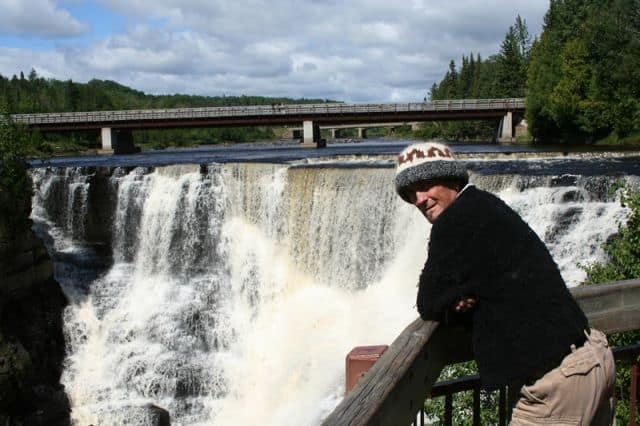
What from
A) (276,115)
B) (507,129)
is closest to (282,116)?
(276,115)

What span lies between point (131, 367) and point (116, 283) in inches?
145

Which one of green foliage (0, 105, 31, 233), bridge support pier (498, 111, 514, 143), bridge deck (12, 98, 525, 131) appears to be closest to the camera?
green foliage (0, 105, 31, 233)

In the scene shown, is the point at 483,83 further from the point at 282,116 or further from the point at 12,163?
the point at 12,163

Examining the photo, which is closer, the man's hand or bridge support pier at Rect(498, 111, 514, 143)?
the man's hand

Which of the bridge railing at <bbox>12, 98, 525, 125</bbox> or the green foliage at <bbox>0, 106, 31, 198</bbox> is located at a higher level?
the bridge railing at <bbox>12, 98, 525, 125</bbox>

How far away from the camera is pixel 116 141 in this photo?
1852 inches

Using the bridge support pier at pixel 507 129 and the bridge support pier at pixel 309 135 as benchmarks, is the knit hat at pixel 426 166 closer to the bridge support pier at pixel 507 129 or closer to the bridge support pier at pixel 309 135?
the bridge support pier at pixel 309 135

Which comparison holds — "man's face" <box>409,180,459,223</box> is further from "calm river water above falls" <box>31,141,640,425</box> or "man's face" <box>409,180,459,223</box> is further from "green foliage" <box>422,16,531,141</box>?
"green foliage" <box>422,16,531,141</box>

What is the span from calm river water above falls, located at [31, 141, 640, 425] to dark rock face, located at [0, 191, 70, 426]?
458mm

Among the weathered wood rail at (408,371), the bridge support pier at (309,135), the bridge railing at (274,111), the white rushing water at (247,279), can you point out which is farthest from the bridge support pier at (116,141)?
the weathered wood rail at (408,371)

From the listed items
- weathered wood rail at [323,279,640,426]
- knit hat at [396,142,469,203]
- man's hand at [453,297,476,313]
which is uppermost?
knit hat at [396,142,469,203]

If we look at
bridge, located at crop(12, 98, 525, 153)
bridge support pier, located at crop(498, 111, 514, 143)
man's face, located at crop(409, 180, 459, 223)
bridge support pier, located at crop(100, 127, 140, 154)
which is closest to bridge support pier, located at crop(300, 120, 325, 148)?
bridge, located at crop(12, 98, 525, 153)

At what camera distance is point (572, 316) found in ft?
7.41

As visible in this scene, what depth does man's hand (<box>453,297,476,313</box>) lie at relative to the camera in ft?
7.13
